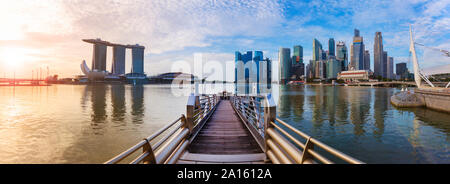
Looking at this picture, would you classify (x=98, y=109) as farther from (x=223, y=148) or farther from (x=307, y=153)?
(x=307, y=153)

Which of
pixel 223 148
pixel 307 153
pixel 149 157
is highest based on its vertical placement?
pixel 307 153

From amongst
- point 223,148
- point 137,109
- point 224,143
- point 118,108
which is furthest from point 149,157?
point 118,108

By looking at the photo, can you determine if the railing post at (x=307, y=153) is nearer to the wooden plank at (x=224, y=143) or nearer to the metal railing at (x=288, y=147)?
the metal railing at (x=288, y=147)

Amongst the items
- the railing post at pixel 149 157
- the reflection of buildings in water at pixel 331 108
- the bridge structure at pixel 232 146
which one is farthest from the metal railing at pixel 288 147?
the reflection of buildings in water at pixel 331 108

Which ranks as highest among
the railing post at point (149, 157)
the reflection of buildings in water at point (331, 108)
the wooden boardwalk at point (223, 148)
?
the railing post at point (149, 157)

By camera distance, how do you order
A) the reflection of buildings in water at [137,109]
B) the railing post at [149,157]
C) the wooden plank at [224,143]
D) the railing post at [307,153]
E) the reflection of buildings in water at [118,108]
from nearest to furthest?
the railing post at [307,153] → the railing post at [149,157] → the wooden plank at [224,143] → the reflection of buildings in water at [137,109] → the reflection of buildings in water at [118,108]

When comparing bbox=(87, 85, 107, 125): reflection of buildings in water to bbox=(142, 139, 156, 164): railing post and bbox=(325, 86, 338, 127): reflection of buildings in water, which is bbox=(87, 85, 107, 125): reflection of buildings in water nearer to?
bbox=(142, 139, 156, 164): railing post

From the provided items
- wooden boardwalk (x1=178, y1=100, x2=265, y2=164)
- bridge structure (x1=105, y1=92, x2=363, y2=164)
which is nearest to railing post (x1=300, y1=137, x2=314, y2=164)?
bridge structure (x1=105, y1=92, x2=363, y2=164)

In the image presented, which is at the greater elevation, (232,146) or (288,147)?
(288,147)

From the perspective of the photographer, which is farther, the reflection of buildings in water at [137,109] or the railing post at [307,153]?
the reflection of buildings in water at [137,109]

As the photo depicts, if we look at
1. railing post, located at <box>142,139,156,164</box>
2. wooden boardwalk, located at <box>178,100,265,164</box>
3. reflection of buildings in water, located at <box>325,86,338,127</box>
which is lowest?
reflection of buildings in water, located at <box>325,86,338,127</box>

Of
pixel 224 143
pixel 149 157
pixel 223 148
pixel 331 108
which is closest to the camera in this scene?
pixel 149 157

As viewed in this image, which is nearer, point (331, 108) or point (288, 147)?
point (288, 147)

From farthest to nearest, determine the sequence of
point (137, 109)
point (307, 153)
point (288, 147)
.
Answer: point (137, 109), point (288, 147), point (307, 153)
